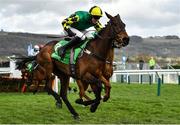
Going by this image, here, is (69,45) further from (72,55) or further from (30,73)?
(30,73)

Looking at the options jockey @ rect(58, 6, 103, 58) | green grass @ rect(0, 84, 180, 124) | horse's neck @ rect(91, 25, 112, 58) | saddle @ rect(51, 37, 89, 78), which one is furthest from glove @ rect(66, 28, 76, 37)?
green grass @ rect(0, 84, 180, 124)

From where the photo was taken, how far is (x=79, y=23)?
11.2 meters

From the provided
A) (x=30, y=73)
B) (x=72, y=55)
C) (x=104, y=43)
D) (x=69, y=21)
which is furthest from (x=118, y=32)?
(x=30, y=73)

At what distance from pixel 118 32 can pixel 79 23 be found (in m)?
1.14

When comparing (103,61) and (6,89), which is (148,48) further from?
(103,61)

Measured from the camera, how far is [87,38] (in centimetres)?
1102

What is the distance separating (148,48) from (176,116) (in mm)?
38641

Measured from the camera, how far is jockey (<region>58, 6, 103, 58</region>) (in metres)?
11.0

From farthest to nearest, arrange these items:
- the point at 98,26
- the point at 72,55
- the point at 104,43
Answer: the point at 98,26 → the point at 72,55 → the point at 104,43

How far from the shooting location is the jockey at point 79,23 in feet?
36.0

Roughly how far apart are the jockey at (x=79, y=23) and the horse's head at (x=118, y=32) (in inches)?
18.6

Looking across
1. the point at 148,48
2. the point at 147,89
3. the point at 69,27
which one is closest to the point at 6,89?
the point at 147,89

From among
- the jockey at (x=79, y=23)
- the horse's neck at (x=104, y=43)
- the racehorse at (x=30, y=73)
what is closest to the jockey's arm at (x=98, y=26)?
the jockey at (x=79, y=23)

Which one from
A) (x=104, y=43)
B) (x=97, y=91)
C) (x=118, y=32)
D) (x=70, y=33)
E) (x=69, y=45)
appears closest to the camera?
(x=97, y=91)
